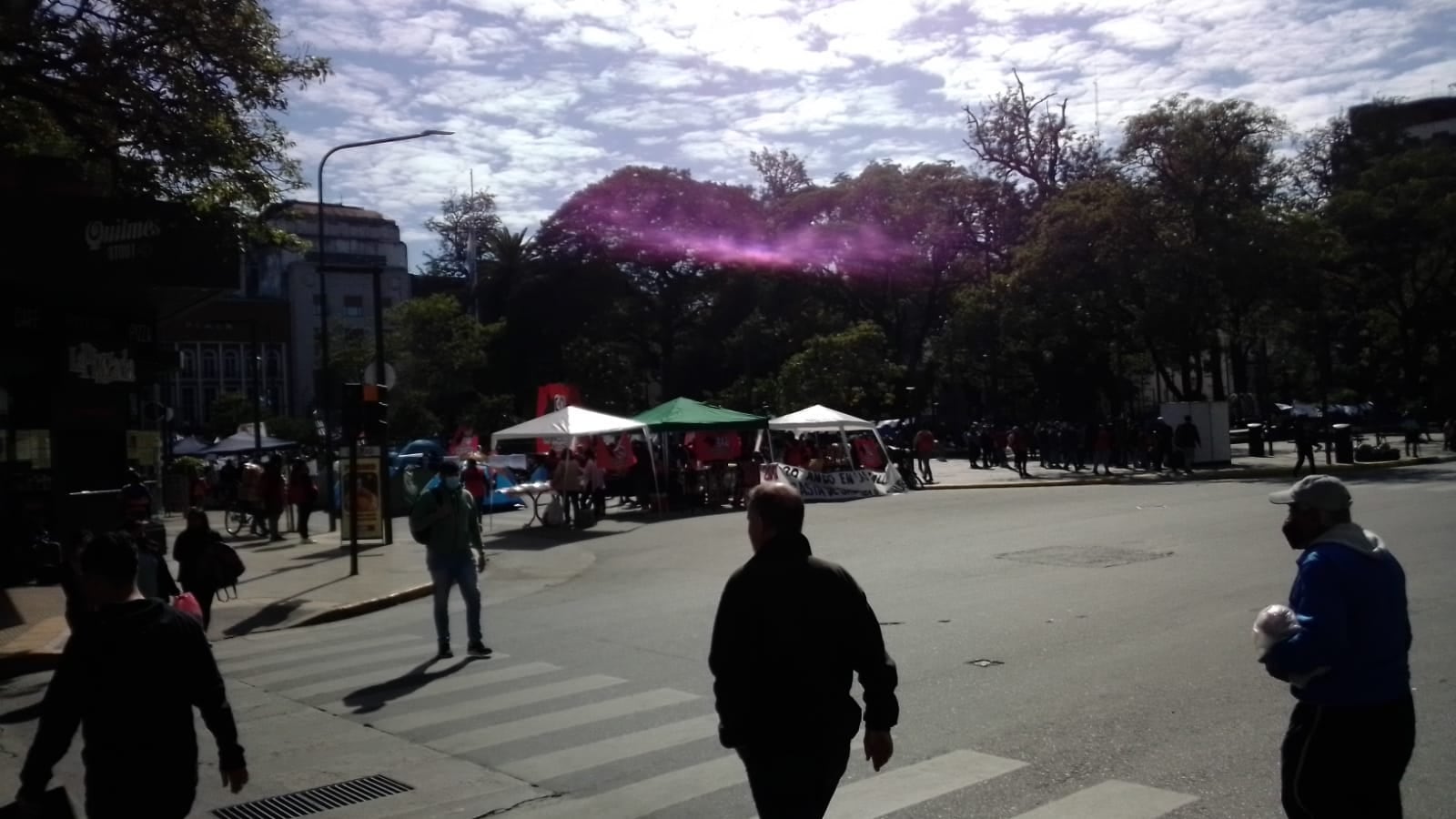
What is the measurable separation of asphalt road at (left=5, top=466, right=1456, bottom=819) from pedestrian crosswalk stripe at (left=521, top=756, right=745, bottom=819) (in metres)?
0.02

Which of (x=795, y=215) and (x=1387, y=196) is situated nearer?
(x=1387, y=196)

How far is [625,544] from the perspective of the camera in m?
22.2

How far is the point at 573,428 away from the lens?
26.5m

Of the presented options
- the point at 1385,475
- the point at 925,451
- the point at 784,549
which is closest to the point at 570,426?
the point at 925,451

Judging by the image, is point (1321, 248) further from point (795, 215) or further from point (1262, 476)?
point (795, 215)

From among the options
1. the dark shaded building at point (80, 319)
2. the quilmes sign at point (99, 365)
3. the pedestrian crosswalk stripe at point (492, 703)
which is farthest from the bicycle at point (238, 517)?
the pedestrian crosswalk stripe at point (492, 703)

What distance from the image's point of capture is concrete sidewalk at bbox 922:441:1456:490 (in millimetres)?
33375

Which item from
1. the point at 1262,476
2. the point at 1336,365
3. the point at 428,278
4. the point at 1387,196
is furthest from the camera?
the point at 428,278

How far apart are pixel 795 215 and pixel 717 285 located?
218 inches

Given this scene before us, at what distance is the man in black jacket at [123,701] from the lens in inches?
165

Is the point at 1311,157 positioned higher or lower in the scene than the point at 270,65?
higher


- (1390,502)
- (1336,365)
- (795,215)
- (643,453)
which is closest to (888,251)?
(795,215)

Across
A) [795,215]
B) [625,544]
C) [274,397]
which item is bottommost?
[625,544]

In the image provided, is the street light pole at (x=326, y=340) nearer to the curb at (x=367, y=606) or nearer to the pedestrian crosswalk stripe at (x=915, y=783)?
the curb at (x=367, y=606)
